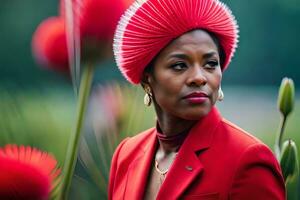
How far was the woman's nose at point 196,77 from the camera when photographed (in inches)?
42.3

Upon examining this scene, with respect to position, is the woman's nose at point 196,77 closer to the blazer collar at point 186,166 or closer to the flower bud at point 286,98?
the blazer collar at point 186,166

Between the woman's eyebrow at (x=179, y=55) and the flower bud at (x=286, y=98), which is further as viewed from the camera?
the flower bud at (x=286, y=98)

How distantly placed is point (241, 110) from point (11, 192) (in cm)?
80

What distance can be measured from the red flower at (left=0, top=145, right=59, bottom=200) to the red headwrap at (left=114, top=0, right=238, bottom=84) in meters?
0.21

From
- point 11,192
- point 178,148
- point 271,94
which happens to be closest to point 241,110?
point 271,94

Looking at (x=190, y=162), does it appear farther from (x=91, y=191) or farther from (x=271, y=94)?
(x=271, y=94)

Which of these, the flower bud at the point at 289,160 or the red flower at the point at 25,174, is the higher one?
the red flower at the point at 25,174

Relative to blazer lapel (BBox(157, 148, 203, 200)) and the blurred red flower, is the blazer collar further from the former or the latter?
the blurred red flower

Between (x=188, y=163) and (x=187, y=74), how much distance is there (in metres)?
0.13

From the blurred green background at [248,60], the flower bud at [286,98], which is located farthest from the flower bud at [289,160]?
the blurred green background at [248,60]

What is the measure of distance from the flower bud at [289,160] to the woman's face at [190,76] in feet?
0.73

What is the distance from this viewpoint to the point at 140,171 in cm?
121

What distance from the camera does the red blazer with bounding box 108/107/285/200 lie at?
1.06m

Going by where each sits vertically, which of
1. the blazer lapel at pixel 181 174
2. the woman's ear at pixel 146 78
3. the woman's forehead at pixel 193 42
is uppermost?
the woman's forehead at pixel 193 42
